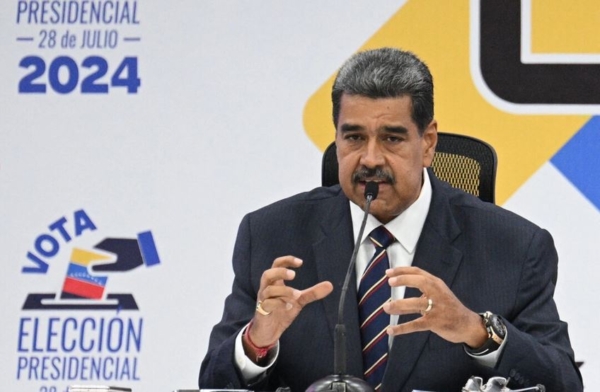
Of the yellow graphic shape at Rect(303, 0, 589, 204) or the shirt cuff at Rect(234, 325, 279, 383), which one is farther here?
the yellow graphic shape at Rect(303, 0, 589, 204)

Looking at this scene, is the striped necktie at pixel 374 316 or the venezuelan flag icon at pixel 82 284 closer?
the striped necktie at pixel 374 316

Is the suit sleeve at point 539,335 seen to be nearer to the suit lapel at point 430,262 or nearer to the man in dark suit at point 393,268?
the man in dark suit at point 393,268

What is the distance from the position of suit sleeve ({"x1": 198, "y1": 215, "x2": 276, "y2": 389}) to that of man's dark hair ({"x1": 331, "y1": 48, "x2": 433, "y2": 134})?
493 millimetres

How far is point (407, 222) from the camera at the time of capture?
276cm

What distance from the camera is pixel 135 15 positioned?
427cm

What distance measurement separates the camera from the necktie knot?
2709 millimetres

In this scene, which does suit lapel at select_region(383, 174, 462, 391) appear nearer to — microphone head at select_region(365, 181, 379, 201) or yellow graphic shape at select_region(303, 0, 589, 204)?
microphone head at select_region(365, 181, 379, 201)

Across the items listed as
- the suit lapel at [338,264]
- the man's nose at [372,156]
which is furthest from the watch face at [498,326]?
the man's nose at [372,156]

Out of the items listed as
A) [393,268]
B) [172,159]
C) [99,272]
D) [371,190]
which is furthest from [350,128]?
[99,272]

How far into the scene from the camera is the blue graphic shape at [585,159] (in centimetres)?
409

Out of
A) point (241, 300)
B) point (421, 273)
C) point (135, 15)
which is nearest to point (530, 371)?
point (421, 273)

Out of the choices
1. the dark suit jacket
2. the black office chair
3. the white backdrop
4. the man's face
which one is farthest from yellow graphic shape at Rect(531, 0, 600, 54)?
the man's face

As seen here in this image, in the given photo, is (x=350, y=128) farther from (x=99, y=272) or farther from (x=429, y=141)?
(x=99, y=272)

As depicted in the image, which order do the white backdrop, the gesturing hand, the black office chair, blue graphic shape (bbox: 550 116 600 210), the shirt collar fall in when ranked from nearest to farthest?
the gesturing hand → the shirt collar → the black office chair → blue graphic shape (bbox: 550 116 600 210) → the white backdrop
